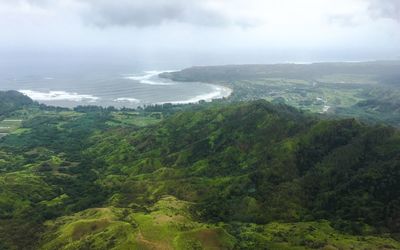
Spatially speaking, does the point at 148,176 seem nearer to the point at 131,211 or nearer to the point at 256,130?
the point at 131,211

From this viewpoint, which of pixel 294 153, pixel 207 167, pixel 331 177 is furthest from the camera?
pixel 207 167

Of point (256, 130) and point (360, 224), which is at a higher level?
point (256, 130)

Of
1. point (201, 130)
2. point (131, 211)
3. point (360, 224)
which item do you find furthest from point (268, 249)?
point (201, 130)

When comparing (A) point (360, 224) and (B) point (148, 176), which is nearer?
(A) point (360, 224)

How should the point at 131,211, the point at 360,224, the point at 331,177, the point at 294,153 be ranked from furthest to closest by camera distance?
the point at 294,153 < the point at 331,177 < the point at 131,211 < the point at 360,224

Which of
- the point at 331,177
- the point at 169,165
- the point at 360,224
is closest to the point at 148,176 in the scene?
the point at 169,165

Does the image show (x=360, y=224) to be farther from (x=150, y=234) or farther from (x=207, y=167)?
(x=207, y=167)
